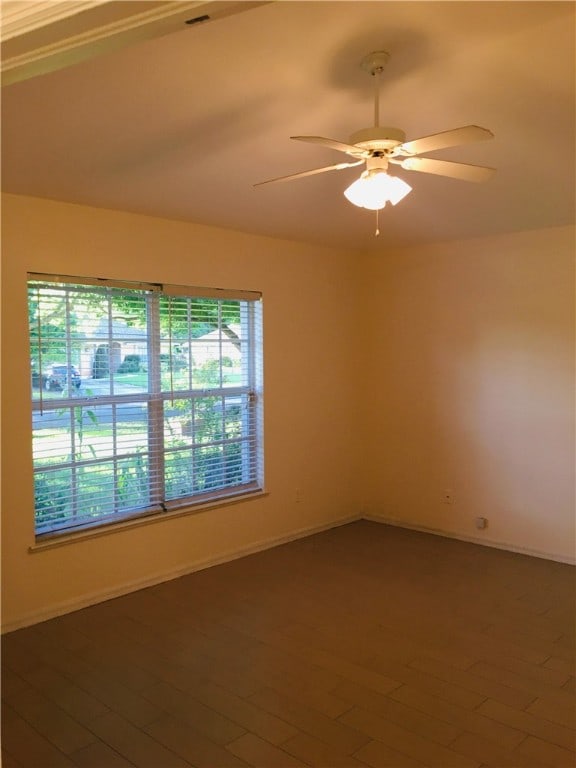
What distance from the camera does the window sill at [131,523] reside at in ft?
12.1

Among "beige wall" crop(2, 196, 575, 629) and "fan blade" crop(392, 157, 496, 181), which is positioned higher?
"fan blade" crop(392, 157, 496, 181)

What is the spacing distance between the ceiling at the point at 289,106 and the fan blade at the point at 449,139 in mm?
277

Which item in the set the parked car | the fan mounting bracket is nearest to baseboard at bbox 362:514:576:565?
the parked car

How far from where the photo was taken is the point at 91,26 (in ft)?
3.64

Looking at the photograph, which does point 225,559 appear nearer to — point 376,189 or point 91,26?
point 376,189

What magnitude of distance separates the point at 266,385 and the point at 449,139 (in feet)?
9.81

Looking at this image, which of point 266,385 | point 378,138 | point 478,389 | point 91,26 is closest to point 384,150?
point 378,138

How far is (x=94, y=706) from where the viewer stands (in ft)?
9.14

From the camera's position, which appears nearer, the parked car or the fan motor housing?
the fan motor housing

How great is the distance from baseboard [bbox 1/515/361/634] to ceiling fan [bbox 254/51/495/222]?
9.46ft

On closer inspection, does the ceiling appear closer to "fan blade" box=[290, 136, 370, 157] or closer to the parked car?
"fan blade" box=[290, 136, 370, 157]

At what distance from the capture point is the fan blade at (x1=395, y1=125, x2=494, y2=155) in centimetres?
198

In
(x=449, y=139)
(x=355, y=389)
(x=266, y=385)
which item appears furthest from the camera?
(x=355, y=389)

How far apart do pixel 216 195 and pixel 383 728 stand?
2.84m
